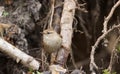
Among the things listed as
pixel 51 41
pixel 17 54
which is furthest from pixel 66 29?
pixel 17 54

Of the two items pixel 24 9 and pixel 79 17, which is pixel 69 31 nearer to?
pixel 24 9

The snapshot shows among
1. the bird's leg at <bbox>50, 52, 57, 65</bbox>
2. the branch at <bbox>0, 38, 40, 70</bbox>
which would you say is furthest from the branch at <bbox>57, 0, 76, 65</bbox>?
the branch at <bbox>0, 38, 40, 70</bbox>

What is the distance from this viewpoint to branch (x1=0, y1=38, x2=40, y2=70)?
2299 millimetres

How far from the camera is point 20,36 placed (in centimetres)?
248

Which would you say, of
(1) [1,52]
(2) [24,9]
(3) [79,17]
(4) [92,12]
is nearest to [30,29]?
(2) [24,9]

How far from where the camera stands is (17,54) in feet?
7.59

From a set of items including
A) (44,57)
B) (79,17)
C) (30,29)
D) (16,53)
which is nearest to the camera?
(16,53)

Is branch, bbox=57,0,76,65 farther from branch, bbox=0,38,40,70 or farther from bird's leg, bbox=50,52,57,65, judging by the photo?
branch, bbox=0,38,40,70

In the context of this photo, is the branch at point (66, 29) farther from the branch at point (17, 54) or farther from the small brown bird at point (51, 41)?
the branch at point (17, 54)

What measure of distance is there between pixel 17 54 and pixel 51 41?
0.25 m

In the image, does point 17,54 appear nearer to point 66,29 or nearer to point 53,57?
point 53,57

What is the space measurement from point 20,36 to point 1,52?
20cm

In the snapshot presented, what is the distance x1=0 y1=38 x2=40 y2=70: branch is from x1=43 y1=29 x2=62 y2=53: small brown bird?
135mm

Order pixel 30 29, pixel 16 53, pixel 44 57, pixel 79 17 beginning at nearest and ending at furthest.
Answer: pixel 16 53
pixel 44 57
pixel 30 29
pixel 79 17
